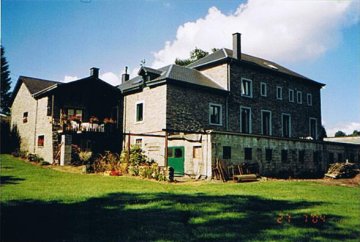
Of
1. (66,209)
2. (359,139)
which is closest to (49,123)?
(66,209)

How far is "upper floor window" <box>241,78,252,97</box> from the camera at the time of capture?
93.1 ft

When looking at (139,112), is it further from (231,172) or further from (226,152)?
(231,172)

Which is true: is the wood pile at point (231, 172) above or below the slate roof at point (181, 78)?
below

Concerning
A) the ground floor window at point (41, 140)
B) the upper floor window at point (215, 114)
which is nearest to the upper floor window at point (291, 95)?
the upper floor window at point (215, 114)

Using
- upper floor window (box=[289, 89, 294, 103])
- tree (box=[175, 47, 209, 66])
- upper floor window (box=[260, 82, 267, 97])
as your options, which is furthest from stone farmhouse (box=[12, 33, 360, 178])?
tree (box=[175, 47, 209, 66])

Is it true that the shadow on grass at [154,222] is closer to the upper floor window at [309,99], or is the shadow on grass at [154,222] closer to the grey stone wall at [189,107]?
the grey stone wall at [189,107]

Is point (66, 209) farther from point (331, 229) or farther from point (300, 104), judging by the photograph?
point (300, 104)

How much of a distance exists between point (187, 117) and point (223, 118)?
3754 mm

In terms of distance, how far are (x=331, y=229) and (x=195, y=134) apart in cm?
1344

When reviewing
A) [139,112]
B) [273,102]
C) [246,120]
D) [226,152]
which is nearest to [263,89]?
[273,102]

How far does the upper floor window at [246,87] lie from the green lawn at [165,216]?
17.0 m

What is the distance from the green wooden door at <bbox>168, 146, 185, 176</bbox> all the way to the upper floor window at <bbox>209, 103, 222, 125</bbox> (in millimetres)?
4914

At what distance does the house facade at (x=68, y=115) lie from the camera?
2406 cm

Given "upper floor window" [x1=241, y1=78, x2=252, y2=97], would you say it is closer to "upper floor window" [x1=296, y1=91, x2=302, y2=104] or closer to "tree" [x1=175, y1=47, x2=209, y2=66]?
"upper floor window" [x1=296, y1=91, x2=302, y2=104]
